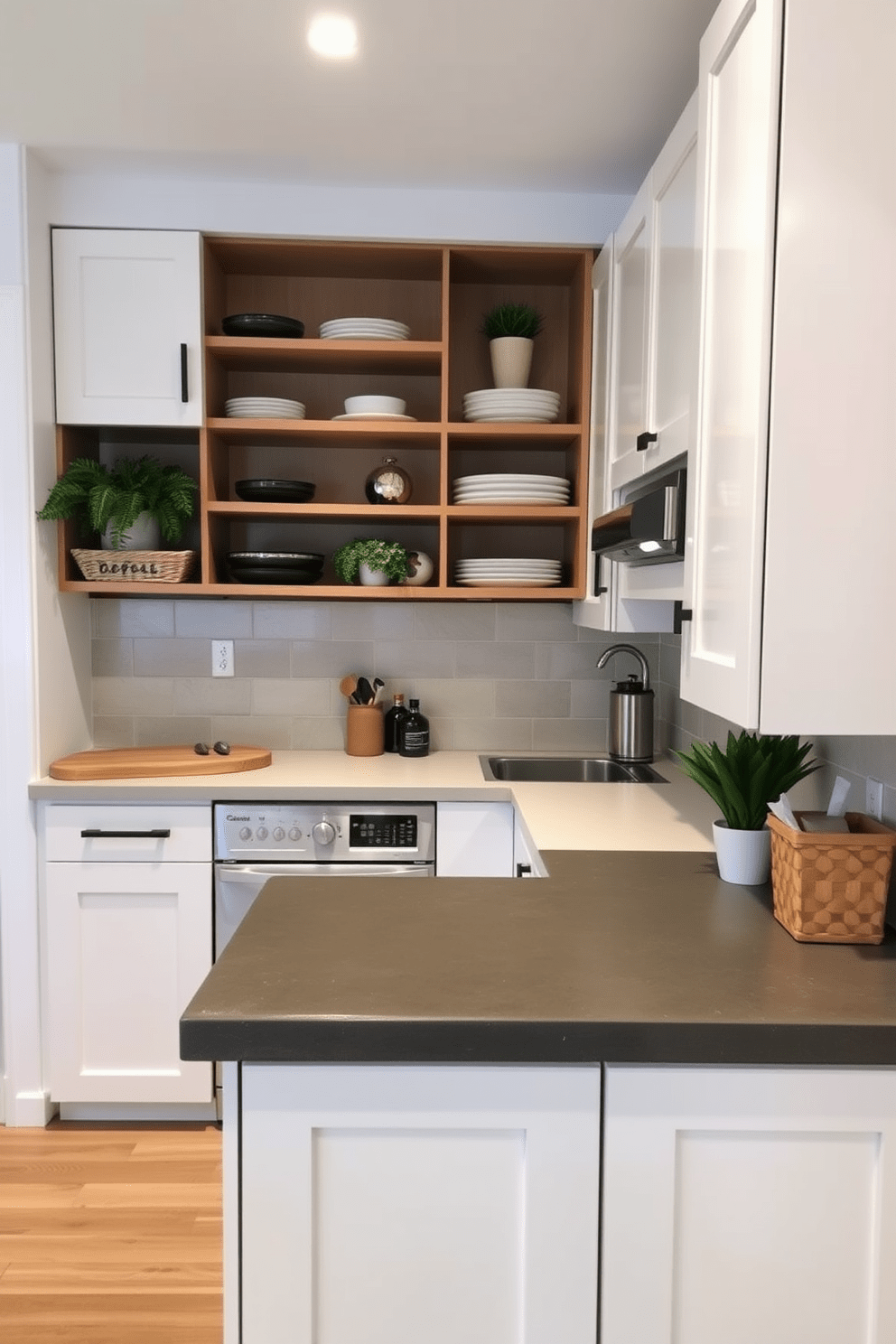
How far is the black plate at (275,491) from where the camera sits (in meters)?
2.95

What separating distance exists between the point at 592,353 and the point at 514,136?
63cm

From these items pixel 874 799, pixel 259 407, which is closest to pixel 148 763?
pixel 259 407

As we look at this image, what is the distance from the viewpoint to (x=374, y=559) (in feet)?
9.76

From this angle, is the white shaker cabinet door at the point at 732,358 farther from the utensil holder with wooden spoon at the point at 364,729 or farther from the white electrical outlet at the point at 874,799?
the utensil holder with wooden spoon at the point at 364,729

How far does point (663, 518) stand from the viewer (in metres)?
1.77

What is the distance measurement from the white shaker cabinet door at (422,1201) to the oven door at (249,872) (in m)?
1.50

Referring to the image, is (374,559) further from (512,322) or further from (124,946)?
(124,946)

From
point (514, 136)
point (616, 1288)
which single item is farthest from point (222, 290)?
point (616, 1288)

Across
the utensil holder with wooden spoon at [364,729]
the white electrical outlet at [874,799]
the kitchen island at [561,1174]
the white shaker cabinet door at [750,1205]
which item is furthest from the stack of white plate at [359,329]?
the white shaker cabinet door at [750,1205]

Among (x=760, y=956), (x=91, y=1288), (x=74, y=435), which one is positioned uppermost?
(x=74, y=435)

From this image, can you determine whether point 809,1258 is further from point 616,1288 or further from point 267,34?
point 267,34

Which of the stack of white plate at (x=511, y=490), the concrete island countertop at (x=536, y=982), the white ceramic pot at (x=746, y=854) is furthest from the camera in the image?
the stack of white plate at (x=511, y=490)

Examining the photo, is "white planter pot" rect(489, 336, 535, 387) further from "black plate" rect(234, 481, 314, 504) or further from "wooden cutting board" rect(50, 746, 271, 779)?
"wooden cutting board" rect(50, 746, 271, 779)

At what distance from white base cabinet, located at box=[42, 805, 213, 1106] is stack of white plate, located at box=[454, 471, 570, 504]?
1166mm
